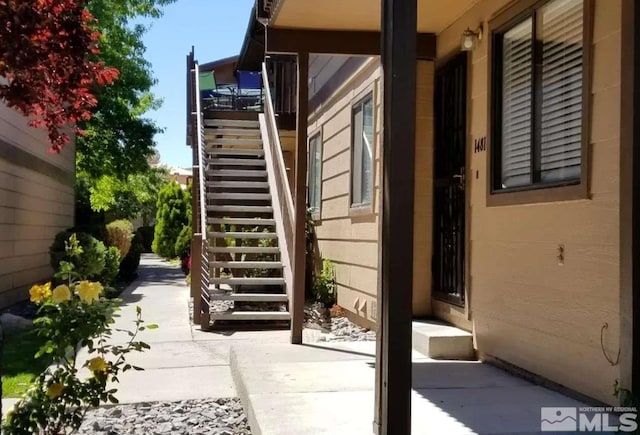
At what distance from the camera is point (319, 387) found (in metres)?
4.43

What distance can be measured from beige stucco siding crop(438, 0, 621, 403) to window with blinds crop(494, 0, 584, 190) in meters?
0.21

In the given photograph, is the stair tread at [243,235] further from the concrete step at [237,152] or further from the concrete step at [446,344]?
the concrete step at [446,344]

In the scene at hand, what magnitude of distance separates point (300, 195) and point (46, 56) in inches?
123

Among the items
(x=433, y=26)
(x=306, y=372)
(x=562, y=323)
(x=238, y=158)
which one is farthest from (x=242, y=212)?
(x=562, y=323)

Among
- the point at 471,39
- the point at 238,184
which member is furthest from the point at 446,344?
the point at 238,184

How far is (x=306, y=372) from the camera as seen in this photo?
493 cm

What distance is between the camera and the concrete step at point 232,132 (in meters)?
11.9

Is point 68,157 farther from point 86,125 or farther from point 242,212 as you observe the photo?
point 242,212

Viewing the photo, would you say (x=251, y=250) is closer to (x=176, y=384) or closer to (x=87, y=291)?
(x=176, y=384)

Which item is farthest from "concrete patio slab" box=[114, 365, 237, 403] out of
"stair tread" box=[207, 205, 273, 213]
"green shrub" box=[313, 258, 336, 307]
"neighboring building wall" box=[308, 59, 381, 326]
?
"stair tread" box=[207, 205, 273, 213]

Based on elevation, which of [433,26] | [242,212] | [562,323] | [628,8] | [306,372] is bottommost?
[306,372]

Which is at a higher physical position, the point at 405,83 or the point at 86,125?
the point at 86,125

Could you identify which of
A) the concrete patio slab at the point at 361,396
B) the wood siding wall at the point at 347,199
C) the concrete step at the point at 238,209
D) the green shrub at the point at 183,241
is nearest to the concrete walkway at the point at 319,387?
the concrete patio slab at the point at 361,396

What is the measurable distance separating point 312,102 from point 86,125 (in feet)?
20.8
